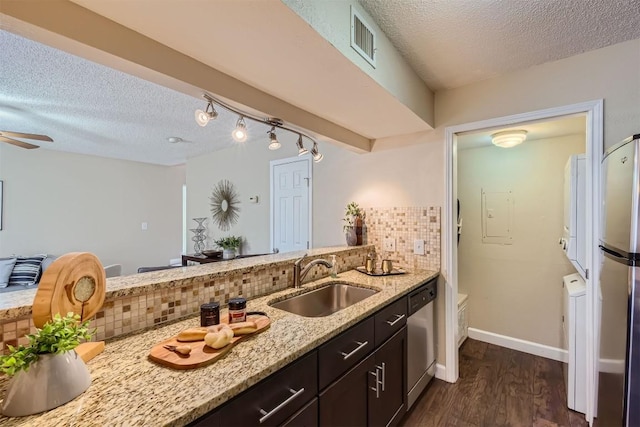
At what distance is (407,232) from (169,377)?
2.07 metres

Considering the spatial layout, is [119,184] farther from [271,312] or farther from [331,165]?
[271,312]

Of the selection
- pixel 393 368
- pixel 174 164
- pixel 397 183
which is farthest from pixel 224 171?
pixel 393 368

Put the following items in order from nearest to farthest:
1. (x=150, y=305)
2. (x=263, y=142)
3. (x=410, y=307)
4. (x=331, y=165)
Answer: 1. (x=150, y=305)
2. (x=410, y=307)
3. (x=331, y=165)
4. (x=263, y=142)

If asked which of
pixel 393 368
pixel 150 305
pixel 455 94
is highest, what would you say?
pixel 455 94

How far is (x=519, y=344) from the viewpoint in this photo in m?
2.84

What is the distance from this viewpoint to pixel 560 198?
272cm

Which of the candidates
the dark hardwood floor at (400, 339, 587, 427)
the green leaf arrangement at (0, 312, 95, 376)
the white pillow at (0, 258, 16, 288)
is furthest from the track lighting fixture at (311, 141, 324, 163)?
the white pillow at (0, 258, 16, 288)

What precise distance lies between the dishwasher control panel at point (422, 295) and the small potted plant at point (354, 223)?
73cm

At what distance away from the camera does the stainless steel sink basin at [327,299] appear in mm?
1779

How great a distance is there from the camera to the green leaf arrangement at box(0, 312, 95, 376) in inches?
26.1

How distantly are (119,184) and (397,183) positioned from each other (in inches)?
201

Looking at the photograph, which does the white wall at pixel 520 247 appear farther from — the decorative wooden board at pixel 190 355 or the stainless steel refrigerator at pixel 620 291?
the decorative wooden board at pixel 190 355

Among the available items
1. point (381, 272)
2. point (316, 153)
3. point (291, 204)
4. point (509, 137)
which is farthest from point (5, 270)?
point (509, 137)

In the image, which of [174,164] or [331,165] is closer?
[331,165]
